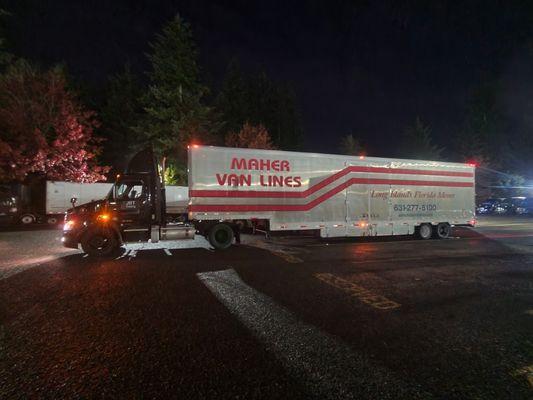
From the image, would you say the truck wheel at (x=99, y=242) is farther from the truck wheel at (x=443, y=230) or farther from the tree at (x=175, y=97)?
the tree at (x=175, y=97)

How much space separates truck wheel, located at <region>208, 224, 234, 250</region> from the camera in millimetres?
12578

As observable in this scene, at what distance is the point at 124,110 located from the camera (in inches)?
1705

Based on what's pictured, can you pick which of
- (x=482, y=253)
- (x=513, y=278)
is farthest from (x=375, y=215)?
(x=513, y=278)

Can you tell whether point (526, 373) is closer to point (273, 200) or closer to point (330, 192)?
point (273, 200)

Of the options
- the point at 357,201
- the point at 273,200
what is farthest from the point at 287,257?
the point at 357,201

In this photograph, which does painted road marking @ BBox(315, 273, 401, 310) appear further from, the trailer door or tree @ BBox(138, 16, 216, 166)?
tree @ BBox(138, 16, 216, 166)

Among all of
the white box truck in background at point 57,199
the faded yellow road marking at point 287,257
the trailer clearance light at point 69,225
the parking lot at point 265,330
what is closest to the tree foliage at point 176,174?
the white box truck in background at point 57,199

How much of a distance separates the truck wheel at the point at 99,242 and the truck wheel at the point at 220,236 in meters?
3.17

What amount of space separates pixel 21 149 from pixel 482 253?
28.6 metres

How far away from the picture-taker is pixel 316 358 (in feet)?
13.6

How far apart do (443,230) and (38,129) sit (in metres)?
27.7

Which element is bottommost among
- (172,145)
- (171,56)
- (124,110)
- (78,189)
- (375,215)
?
(375,215)

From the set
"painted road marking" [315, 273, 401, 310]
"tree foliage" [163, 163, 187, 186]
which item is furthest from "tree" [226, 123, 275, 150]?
"painted road marking" [315, 273, 401, 310]

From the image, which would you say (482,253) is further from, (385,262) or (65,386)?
(65,386)
